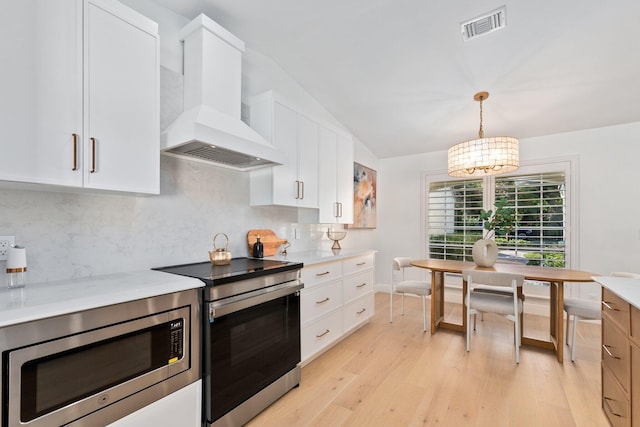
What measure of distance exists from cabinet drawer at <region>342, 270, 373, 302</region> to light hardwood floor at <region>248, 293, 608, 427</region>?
1.54 ft

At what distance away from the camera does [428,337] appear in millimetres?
3240

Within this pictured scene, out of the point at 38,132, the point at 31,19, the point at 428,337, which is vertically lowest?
the point at 428,337

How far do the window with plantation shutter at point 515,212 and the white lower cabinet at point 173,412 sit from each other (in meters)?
4.05

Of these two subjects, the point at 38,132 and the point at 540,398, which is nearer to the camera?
the point at 38,132

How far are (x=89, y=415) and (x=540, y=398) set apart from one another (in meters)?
2.75

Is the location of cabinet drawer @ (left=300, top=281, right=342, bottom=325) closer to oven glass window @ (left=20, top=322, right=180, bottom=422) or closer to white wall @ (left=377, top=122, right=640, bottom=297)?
oven glass window @ (left=20, top=322, right=180, bottom=422)

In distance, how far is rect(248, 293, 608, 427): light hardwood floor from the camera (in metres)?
1.91

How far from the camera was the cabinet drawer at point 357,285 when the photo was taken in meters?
3.12

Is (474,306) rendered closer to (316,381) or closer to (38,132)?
(316,381)

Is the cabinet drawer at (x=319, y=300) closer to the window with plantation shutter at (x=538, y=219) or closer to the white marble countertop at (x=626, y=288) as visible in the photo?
the white marble countertop at (x=626, y=288)

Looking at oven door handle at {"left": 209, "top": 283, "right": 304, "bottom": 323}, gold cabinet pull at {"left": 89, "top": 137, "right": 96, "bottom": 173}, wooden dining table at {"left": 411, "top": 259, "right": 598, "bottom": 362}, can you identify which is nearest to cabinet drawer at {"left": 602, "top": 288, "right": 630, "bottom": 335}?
wooden dining table at {"left": 411, "top": 259, "right": 598, "bottom": 362}

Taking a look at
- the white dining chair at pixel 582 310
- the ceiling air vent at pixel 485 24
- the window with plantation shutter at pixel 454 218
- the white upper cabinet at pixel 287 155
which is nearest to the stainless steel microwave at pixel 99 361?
the white upper cabinet at pixel 287 155

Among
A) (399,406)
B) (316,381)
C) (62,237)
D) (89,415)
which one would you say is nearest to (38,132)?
(62,237)

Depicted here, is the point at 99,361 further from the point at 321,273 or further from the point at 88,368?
the point at 321,273
